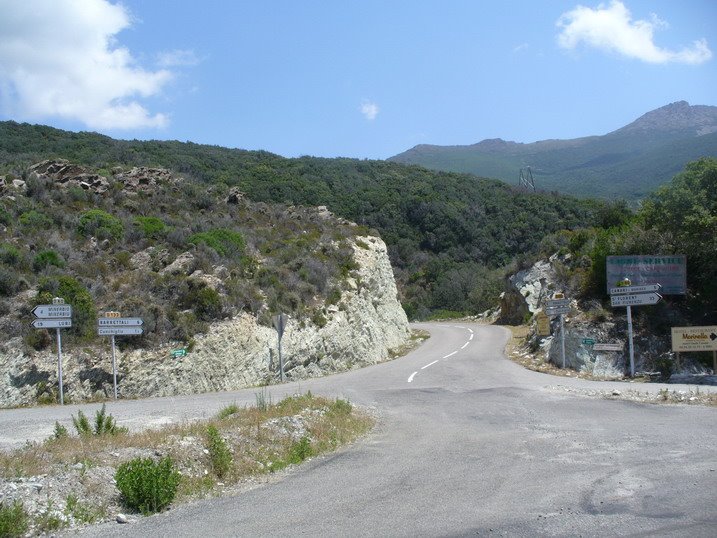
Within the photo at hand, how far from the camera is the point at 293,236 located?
32750 mm

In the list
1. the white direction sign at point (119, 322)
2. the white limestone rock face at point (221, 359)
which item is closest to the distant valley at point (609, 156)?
the white limestone rock face at point (221, 359)

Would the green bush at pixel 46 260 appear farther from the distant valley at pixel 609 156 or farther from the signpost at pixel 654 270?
the distant valley at pixel 609 156

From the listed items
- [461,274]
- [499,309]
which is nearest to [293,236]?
[499,309]

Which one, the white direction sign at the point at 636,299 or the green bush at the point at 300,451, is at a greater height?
the white direction sign at the point at 636,299

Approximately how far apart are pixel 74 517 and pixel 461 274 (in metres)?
49.0

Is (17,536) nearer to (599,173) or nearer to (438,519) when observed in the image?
(438,519)

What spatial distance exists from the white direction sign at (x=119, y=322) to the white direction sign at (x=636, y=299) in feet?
47.2

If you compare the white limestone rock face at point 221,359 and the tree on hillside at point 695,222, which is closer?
the white limestone rock face at point 221,359

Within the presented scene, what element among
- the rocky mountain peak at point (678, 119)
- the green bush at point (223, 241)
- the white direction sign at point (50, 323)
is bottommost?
the white direction sign at point (50, 323)

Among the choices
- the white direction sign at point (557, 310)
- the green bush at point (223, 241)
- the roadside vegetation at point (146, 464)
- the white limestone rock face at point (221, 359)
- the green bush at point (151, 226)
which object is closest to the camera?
the roadside vegetation at point (146, 464)

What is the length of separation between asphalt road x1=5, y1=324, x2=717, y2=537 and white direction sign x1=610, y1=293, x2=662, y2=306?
5474 millimetres

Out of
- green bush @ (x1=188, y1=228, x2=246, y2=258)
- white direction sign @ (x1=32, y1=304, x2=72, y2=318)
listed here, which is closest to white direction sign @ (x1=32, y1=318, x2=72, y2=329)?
white direction sign @ (x1=32, y1=304, x2=72, y2=318)

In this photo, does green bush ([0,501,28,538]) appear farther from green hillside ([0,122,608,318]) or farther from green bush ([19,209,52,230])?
green hillside ([0,122,608,318])

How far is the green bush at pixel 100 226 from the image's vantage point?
26.5 meters
